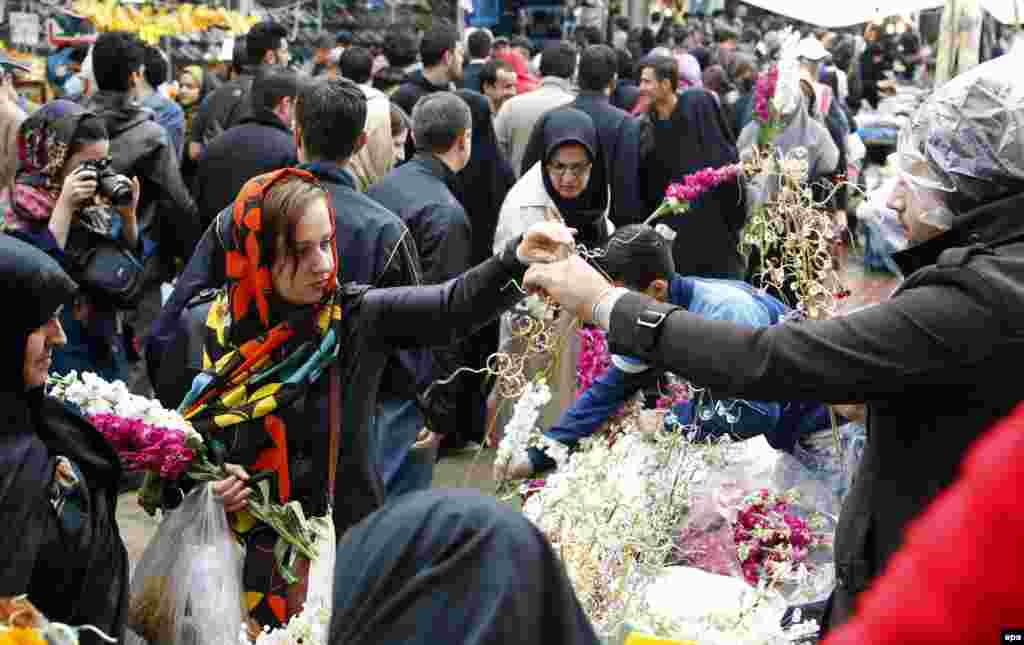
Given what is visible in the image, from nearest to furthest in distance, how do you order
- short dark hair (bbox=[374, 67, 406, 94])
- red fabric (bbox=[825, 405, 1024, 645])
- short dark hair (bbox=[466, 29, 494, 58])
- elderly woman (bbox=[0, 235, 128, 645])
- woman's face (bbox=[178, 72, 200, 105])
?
1. red fabric (bbox=[825, 405, 1024, 645])
2. elderly woman (bbox=[0, 235, 128, 645])
3. short dark hair (bbox=[374, 67, 406, 94])
4. woman's face (bbox=[178, 72, 200, 105])
5. short dark hair (bbox=[466, 29, 494, 58])

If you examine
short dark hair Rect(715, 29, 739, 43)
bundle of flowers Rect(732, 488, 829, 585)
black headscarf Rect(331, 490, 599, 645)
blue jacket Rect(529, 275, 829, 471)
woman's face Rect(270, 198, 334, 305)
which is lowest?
short dark hair Rect(715, 29, 739, 43)

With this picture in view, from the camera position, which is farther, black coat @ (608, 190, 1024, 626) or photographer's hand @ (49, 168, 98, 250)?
photographer's hand @ (49, 168, 98, 250)

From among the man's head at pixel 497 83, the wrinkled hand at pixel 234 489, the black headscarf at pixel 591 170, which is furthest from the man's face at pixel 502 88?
the wrinkled hand at pixel 234 489

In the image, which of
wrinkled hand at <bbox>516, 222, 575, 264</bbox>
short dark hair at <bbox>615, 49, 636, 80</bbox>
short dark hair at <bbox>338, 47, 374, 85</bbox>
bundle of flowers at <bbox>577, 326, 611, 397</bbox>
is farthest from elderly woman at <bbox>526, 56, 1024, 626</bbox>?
short dark hair at <bbox>615, 49, 636, 80</bbox>

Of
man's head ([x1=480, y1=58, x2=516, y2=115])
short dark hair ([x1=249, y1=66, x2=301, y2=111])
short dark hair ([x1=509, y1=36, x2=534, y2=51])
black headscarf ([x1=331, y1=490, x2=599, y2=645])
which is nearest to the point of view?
black headscarf ([x1=331, y1=490, x2=599, y2=645])

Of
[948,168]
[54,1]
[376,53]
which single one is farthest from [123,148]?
[376,53]

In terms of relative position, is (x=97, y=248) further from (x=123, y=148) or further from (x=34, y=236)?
(x=123, y=148)

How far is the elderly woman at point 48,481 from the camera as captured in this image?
9.47ft

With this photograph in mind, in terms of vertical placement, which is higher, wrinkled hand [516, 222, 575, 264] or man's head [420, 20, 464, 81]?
wrinkled hand [516, 222, 575, 264]

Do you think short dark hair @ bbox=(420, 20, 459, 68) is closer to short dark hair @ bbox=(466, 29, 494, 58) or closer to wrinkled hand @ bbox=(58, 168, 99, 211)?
wrinkled hand @ bbox=(58, 168, 99, 211)

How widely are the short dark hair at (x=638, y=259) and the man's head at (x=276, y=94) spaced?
10.4 feet

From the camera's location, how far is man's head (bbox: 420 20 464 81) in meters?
8.28

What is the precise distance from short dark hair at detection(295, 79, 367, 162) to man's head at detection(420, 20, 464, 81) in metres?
3.86

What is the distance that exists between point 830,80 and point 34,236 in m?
7.90
